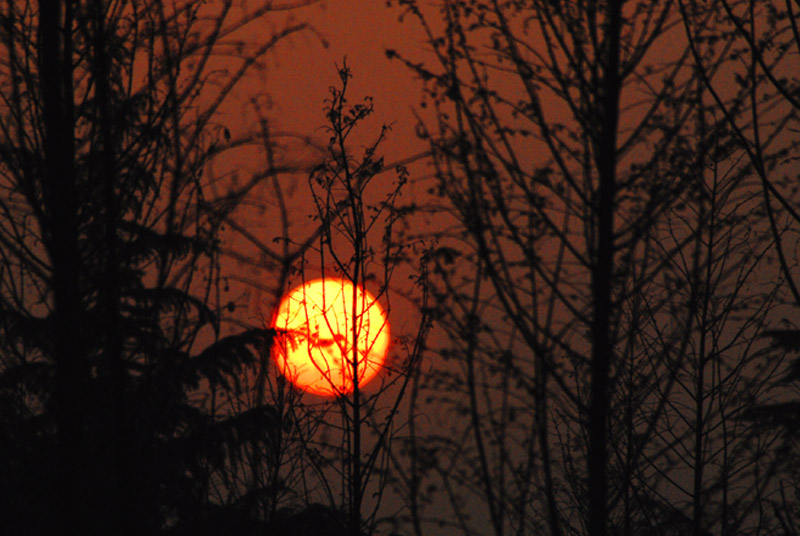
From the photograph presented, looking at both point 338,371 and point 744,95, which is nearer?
point 744,95

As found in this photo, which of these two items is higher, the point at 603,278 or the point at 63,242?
the point at 63,242

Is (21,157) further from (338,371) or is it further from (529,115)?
(338,371)

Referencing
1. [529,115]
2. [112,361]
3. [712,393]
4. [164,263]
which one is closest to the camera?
[112,361]

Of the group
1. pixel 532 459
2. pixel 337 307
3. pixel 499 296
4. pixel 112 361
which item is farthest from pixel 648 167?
pixel 337 307

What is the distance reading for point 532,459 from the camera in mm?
3803

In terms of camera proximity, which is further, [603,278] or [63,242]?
[603,278]

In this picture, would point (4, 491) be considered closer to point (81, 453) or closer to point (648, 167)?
point (81, 453)

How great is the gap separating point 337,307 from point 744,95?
3.66m

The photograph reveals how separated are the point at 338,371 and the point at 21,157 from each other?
3875 mm

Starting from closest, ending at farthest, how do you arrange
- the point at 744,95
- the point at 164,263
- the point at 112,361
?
1. the point at 112,361
2. the point at 164,263
3. the point at 744,95

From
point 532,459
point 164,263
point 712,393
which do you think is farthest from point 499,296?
point 712,393

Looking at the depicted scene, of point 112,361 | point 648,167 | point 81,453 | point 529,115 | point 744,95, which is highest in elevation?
point 744,95

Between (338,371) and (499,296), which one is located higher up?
(338,371)

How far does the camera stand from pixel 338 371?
287 inches
